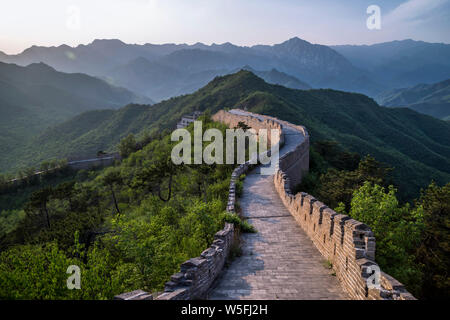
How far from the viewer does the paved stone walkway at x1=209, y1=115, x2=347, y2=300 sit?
5.05 metres

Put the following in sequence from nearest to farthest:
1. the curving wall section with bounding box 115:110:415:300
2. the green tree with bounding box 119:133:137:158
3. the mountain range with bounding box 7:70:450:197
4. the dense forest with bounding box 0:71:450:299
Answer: the curving wall section with bounding box 115:110:415:300
the dense forest with bounding box 0:71:450:299
the green tree with bounding box 119:133:137:158
the mountain range with bounding box 7:70:450:197

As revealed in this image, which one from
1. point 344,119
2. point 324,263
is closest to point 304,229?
point 324,263

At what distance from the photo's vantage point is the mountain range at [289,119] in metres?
49.5

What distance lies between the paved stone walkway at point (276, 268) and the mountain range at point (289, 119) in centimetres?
3715

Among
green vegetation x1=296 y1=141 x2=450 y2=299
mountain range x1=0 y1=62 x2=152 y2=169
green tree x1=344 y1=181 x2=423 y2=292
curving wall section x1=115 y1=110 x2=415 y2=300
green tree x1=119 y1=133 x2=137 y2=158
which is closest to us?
curving wall section x1=115 y1=110 x2=415 y2=300

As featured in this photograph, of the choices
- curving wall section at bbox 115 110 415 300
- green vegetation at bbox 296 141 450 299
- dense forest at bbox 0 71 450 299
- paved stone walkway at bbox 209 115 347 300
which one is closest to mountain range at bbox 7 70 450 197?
dense forest at bbox 0 71 450 299

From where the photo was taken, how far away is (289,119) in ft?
143

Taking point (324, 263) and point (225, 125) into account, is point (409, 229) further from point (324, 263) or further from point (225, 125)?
point (225, 125)

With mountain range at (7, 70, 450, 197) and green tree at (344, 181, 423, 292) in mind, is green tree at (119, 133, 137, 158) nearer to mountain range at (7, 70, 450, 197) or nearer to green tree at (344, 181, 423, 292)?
mountain range at (7, 70, 450, 197)

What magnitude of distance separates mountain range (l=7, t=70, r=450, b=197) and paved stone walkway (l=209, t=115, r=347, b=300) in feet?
122

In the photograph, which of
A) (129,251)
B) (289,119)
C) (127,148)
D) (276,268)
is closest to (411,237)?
(276,268)

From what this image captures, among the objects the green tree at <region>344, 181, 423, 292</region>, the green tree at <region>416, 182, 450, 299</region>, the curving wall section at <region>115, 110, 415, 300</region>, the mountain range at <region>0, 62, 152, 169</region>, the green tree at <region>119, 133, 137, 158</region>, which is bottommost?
the green tree at <region>119, 133, 137, 158</region>

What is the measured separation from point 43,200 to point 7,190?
21132 millimetres

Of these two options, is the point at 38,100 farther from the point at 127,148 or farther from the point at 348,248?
the point at 348,248
